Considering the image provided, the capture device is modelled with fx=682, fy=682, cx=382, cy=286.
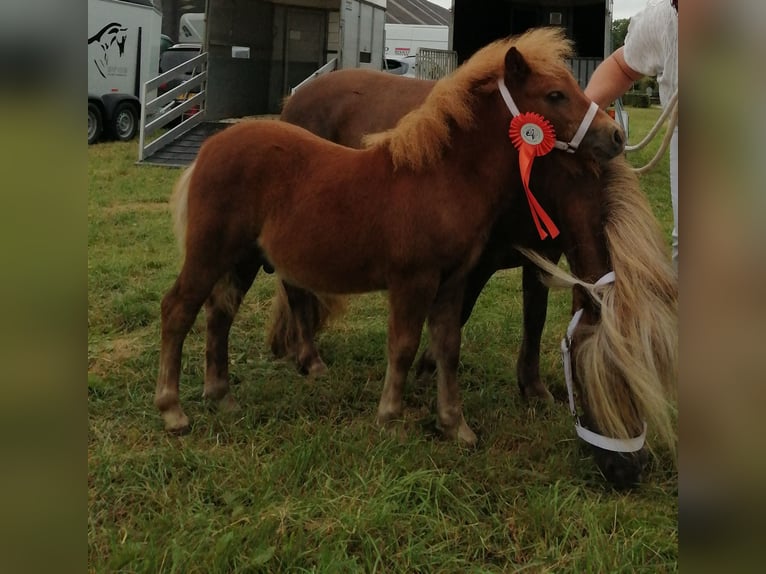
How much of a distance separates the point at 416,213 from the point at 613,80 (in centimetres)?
121

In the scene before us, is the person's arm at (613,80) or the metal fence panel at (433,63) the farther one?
the metal fence panel at (433,63)

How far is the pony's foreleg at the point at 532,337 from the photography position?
3371 millimetres

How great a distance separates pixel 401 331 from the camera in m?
2.77

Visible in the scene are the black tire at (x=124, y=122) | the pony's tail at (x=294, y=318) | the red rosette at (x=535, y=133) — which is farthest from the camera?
the black tire at (x=124, y=122)

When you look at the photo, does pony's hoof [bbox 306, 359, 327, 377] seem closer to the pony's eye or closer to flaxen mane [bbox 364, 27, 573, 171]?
flaxen mane [bbox 364, 27, 573, 171]

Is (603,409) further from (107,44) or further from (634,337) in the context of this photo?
(107,44)

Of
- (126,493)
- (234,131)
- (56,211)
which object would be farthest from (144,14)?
(56,211)

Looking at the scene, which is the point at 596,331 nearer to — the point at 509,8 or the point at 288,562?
the point at 288,562

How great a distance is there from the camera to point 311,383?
352 centimetres

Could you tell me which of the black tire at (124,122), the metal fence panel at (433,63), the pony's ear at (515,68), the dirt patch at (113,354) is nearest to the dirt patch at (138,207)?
the metal fence panel at (433,63)

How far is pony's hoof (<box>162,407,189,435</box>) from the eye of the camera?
9.60 ft

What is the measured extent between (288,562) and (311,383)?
1.56 meters

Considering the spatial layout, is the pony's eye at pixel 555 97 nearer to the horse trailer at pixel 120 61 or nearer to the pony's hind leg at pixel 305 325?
the pony's hind leg at pixel 305 325

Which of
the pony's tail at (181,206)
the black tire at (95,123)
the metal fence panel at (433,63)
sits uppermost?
the metal fence panel at (433,63)
